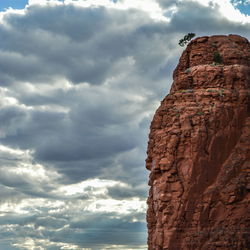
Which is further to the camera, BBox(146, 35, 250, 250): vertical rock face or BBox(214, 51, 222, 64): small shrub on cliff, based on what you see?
BBox(214, 51, 222, 64): small shrub on cliff

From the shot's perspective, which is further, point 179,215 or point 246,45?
point 246,45

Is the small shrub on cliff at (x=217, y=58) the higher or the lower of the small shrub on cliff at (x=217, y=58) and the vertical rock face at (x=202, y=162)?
the higher

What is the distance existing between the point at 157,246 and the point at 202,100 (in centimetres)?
1937

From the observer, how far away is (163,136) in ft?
230

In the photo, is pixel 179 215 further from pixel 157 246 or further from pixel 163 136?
pixel 163 136

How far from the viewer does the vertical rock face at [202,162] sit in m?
65.0

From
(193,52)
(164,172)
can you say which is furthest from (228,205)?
(193,52)

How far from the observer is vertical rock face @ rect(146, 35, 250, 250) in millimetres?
65000

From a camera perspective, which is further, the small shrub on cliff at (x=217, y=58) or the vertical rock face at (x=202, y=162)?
the small shrub on cliff at (x=217, y=58)

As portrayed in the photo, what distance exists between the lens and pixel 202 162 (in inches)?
2633

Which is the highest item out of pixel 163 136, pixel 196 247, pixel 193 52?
pixel 193 52

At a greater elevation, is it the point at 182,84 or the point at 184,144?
the point at 182,84

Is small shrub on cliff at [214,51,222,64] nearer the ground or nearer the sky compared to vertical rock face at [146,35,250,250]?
nearer the sky

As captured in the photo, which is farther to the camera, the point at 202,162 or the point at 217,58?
the point at 217,58
